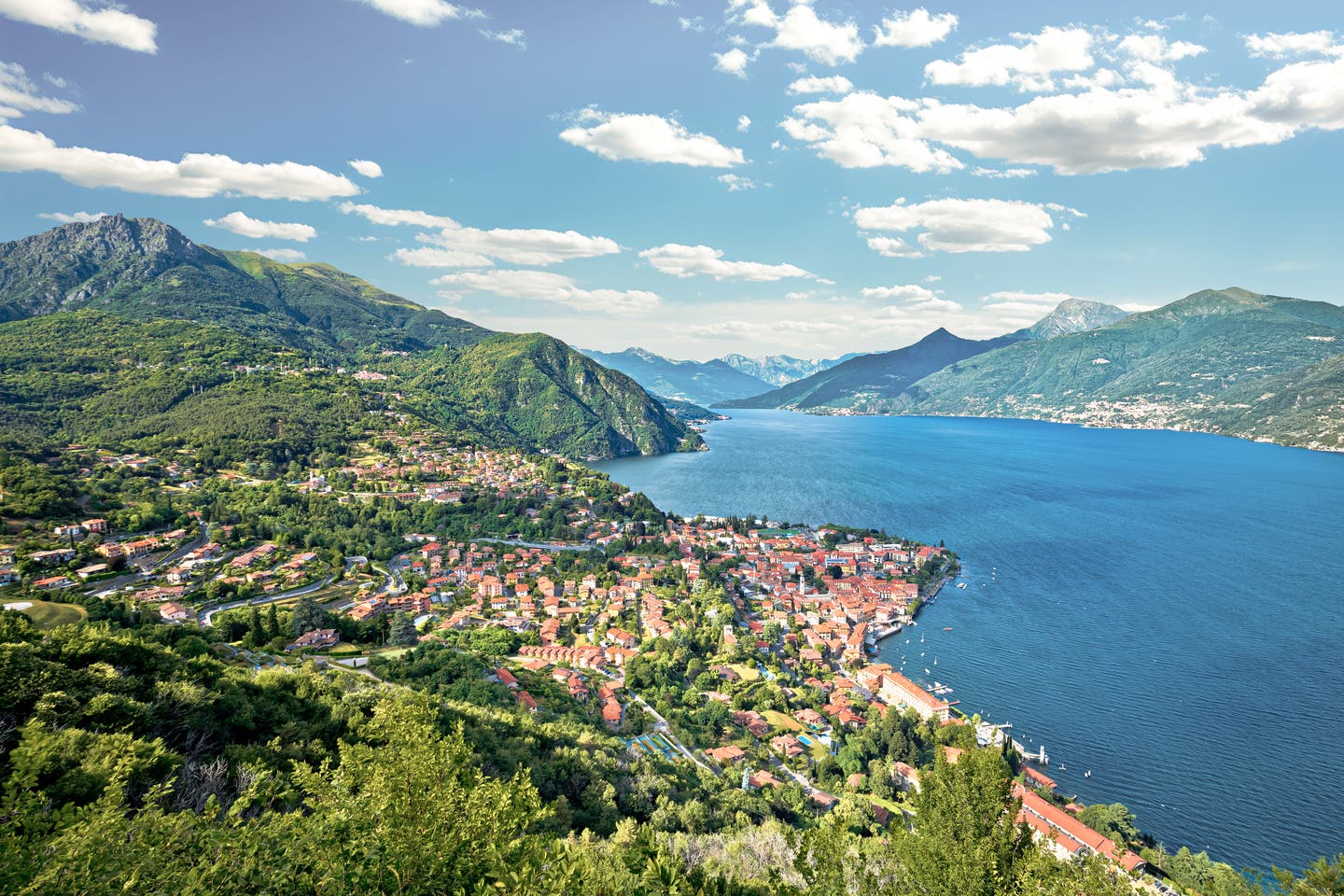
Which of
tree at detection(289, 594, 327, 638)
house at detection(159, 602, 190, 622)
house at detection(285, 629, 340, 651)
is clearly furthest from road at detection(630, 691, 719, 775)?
house at detection(159, 602, 190, 622)

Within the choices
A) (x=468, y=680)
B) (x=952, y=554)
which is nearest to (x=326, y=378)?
(x=468, y=680)

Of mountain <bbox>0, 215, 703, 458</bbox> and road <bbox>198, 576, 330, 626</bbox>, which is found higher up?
mountain <bbox>0, 215, 703, 458</bbox>

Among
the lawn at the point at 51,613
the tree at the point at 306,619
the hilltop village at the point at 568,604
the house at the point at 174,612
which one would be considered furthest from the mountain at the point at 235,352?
the lawn at the point at 51,613

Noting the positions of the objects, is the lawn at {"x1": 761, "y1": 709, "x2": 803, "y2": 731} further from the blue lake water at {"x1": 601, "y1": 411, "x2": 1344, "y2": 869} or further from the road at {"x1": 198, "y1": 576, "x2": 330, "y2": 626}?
the road at {"x1": 198, "y1": 576, "x2": 330, "y2": 626}

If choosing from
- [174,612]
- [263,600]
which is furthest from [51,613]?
[263,600]

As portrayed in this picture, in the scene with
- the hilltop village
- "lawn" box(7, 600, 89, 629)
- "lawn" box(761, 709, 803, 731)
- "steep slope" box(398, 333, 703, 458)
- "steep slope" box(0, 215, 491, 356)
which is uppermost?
"steep slope" box(0, 215, 491, 356)

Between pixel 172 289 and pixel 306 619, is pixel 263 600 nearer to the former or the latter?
pixel 306 619

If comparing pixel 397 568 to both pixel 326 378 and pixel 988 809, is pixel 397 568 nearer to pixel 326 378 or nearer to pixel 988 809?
pixel 988 809
